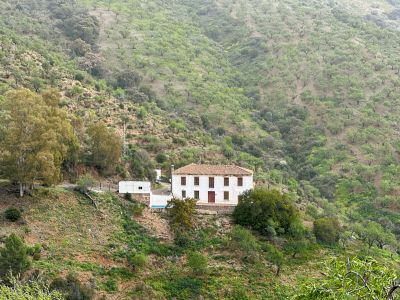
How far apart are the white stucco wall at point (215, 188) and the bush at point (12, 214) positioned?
1099 centimetres

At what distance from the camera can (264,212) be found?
35938 millimetres

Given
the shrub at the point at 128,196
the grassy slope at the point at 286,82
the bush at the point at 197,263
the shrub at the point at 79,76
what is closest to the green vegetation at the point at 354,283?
the bush at the point at 197,263

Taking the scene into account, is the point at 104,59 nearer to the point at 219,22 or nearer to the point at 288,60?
the point at 288,60

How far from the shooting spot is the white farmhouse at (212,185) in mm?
38406

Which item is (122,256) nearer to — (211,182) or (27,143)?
(27,143)

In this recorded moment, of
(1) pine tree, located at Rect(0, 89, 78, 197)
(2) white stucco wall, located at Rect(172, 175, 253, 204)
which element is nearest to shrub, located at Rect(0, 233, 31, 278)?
(1) pine tree, located at Rect(0, 89, 78, 197)

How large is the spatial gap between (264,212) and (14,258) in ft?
51.2

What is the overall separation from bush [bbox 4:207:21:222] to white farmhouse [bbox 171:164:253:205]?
11.0m

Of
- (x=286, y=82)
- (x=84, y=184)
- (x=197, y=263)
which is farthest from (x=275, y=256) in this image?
(x=286, y=82)

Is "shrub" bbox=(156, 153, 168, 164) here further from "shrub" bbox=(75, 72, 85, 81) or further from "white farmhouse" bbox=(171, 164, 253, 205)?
"shrub" bbox=(75, 72, 85, 81)

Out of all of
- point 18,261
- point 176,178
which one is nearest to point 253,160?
point 176,178

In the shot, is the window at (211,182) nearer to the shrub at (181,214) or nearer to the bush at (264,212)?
the bush at (264,212)

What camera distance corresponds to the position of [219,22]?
10625cm

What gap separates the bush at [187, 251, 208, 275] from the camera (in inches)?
1214
